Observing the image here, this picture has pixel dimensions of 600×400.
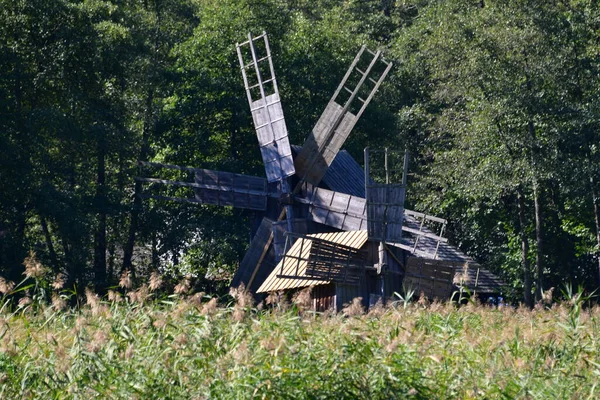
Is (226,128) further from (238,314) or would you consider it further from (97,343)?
(97,343)

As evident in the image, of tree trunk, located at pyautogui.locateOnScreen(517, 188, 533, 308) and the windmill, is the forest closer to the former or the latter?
tree trunk, located at pyautogui.locateOnScreen(517, 188, 533, 308)

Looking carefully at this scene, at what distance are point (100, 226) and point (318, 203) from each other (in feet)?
27.2

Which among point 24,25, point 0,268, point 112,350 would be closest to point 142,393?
point 112,350

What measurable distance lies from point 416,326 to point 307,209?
1512cm

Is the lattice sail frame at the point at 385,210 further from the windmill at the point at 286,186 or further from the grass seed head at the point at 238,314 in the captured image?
the grass seed head at the point at 238,314

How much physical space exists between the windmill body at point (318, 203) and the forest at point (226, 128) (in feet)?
8.72

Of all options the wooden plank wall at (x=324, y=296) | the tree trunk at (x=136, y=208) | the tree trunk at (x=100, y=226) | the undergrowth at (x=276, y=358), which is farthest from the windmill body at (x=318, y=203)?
the undergrowth at (x=276, y=358)

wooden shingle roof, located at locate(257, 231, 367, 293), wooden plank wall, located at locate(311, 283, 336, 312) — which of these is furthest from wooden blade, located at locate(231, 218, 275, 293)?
wooden plank wall, located at locate(311, 283, 336, 312)

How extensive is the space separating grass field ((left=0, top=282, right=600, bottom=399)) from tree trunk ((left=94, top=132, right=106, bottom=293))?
59.6 feet

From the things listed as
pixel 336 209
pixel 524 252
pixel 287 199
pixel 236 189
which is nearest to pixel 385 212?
pixel 336 209

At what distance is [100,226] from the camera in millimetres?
30906

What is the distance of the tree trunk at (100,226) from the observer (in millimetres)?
29159

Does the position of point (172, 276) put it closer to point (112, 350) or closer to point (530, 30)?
point (530, 30)

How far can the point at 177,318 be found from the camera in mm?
10367
